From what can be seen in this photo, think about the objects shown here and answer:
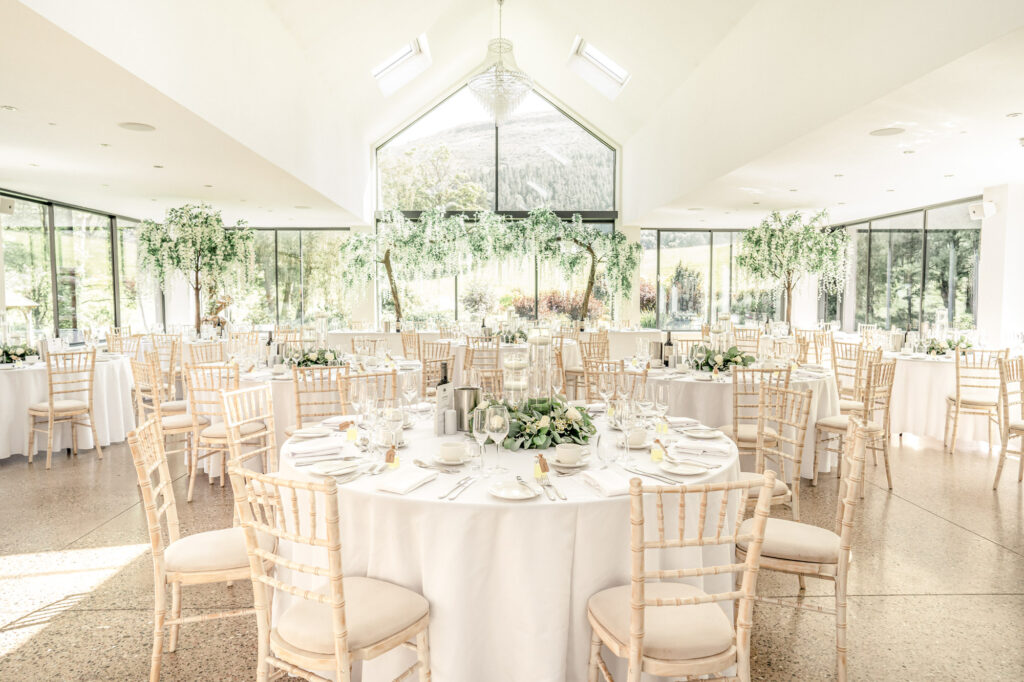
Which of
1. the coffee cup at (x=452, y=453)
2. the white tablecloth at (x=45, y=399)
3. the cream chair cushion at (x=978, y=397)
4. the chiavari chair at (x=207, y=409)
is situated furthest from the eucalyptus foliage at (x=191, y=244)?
the cream chair cushion at (x=978, y=397)

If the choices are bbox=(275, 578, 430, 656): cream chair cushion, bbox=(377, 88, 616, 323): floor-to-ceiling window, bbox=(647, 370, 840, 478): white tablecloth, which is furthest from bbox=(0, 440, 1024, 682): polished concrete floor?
bbox=(377, 88, 616, 323): floor-to-ceiling window

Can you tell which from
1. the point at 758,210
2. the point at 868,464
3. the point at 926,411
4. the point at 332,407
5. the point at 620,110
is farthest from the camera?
the point at 620,110

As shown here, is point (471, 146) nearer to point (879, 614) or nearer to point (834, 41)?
point (834, 41)

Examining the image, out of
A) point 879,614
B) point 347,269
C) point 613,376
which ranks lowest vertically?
point 879,614

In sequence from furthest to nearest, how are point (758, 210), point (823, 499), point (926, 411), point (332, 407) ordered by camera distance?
point (758, 210)
point (926, 411)
point (332, 407)
point (823, 499)

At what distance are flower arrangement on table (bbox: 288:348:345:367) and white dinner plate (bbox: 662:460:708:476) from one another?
12.9ft

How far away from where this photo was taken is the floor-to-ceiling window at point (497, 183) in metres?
13.6

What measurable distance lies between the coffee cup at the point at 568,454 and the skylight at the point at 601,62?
383 inches

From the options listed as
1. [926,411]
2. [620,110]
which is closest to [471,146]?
[620,110]

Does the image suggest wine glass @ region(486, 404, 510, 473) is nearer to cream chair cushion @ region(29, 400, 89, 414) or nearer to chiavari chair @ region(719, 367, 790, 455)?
chiavari chair @ region(719, 367, 790, 455)

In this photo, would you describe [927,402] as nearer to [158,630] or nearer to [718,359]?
[718,359]

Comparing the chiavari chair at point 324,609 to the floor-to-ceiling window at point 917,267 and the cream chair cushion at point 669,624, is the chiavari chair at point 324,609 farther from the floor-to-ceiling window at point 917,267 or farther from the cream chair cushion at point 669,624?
the floor-to-ceiling window at point 917,267

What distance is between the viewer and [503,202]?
13594 millimetres

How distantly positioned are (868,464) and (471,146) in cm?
1024
